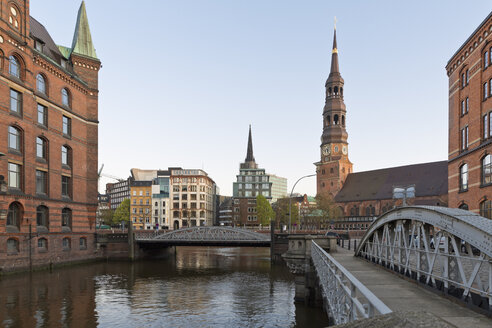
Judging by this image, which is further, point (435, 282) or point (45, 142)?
point (45, 142)

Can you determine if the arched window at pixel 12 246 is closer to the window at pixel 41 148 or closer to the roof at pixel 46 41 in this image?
the window at pixel 41 148

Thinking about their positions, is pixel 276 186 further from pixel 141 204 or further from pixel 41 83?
pixel 41 83

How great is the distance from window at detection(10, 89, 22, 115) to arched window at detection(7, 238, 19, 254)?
9.46 metres

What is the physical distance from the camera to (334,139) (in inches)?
3647

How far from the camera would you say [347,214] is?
8944 cm

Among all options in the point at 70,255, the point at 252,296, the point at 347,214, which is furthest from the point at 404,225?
the point at 347,214

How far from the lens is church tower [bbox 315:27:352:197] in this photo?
299ft

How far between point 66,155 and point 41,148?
3798 mm

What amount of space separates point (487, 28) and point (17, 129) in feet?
112

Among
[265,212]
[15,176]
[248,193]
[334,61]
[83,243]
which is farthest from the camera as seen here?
[248,193]

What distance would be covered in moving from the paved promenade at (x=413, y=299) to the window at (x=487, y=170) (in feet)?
52.8

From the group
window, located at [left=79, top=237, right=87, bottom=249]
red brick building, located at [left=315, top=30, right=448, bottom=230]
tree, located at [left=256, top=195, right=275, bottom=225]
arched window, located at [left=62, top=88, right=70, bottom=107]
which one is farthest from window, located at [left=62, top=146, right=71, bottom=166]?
tree, located at [left=256, top=195, right=275, bottom=225]

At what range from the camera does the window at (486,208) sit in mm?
25245

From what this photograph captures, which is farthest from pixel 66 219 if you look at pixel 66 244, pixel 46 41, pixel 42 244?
pixel 46 41
